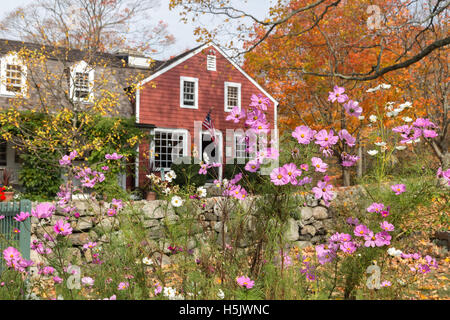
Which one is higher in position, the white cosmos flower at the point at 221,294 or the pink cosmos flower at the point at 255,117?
the pink cosmos flower at the point at 255,117

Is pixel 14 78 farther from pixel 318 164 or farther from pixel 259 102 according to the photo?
pixel 318 164

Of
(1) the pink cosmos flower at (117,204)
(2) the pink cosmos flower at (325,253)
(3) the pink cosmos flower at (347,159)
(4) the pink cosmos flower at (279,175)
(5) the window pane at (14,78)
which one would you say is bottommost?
(2) the pink cosmos flower at (325,253)

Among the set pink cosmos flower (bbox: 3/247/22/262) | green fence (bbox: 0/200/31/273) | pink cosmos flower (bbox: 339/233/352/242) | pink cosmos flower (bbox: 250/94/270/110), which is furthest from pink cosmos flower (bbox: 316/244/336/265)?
green fence (bbox: 0/200/31/273)

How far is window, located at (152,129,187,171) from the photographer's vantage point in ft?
57.0

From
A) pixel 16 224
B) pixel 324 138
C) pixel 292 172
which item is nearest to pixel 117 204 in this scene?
pixel 292 172

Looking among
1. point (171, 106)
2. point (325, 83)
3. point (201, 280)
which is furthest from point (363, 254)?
point (171, 106)

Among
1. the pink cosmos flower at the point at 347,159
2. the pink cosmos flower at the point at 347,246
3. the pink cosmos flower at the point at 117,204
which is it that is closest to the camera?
the pink cosmos flower at the point at 347,246

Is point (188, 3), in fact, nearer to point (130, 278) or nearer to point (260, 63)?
point (260, 63)

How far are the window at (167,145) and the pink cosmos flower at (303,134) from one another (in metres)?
14.5

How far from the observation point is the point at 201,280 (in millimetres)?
3109

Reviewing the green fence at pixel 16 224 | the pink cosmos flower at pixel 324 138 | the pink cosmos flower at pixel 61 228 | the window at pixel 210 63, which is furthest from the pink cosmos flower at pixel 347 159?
the window at pixel 210 63

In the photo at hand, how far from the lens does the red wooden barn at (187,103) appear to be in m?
17.4

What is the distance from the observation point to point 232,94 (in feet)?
63.7

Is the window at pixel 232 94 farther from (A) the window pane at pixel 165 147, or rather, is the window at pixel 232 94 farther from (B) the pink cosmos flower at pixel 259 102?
(B) the pink cosmos flower at pixel 259 102
